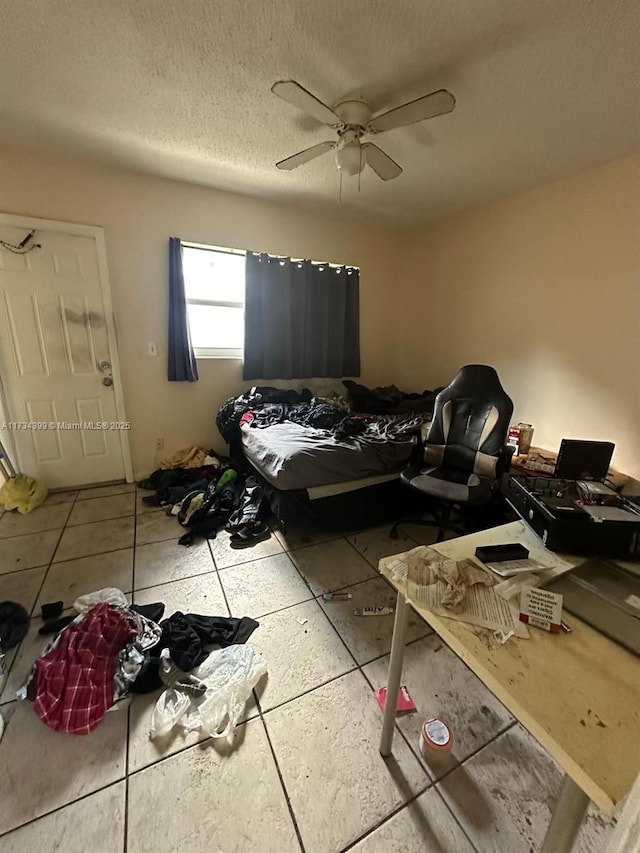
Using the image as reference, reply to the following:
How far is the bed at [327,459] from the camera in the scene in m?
2.21

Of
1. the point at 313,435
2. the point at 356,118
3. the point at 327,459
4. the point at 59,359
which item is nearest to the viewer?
the point at 356,118

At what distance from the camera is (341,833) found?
994mm

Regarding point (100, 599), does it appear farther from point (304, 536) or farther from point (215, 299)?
point (215, 299)

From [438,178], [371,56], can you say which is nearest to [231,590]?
[371,56]

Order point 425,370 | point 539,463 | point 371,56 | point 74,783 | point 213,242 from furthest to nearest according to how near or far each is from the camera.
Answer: point 425,370 → point 213,242 → point 539,463 → point 371,56 → point 74,783

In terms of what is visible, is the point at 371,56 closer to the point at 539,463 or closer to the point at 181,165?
the point at 181,165

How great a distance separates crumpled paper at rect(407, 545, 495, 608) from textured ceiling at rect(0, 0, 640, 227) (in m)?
1.98

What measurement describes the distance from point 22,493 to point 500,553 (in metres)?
3.28

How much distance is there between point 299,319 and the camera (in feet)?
11.7

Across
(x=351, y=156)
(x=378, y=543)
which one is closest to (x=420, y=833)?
(x=378, y=543)

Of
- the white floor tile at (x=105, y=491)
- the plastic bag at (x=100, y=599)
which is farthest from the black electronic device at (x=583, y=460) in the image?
the white floor tile at (x=105, y=491)

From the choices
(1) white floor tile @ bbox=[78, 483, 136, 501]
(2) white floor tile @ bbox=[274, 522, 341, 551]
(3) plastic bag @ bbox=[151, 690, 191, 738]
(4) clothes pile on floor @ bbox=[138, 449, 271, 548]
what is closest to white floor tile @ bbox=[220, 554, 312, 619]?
(2) white floor tile @ bbox=[274, 522, 341, 551]

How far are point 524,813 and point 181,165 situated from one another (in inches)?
152

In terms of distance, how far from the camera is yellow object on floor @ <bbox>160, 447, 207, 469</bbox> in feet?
10.6
